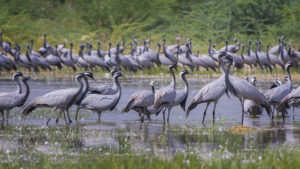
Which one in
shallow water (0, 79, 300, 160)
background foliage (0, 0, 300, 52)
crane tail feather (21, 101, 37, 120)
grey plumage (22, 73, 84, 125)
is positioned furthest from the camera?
background foliage (0, 0, 300, 52)

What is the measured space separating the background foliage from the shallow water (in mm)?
25377

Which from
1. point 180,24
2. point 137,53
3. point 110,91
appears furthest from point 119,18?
point 110,91

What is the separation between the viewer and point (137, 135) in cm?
1016

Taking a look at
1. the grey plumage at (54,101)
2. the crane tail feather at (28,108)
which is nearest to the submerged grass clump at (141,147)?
the crane tail feather at (28,108)

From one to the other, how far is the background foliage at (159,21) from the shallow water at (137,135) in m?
25.4

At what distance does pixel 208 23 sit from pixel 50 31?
35.6ft

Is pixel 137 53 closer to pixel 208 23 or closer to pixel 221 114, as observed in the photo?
pixel 208 23

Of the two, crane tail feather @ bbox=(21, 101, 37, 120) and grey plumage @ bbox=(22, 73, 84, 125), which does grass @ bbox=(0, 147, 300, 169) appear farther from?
grey plumage @ bbox=(22, 73, 84, 125)

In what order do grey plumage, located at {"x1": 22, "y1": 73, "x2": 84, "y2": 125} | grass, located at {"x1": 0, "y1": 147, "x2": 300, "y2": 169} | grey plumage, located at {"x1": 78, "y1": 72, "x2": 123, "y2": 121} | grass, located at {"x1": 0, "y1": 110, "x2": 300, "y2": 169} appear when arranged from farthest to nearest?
grey plumage, located at {"x1": 78, "y1": 72, "x2": 123, "y2": 121}, grey plumage, located at {"x1": 22, "y1": 73, "x2": 84, "y2": 125}, grass, located at {"x1": 0, "y1": 110, "x2": 300, "y2": 169}, grass, located at {"x1": 0, "y1": 147, "x2": 300, "y2": 169}

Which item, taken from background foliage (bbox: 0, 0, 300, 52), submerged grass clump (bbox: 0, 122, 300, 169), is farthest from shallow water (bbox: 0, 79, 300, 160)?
background foliage (bbox: 0, 0, 300, 52)

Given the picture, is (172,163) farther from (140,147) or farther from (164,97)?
(164,97)

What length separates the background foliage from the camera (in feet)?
128

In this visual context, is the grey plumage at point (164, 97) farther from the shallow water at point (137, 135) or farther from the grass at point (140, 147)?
the grass at point (140, 147)

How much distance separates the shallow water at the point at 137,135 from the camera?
854 cm
